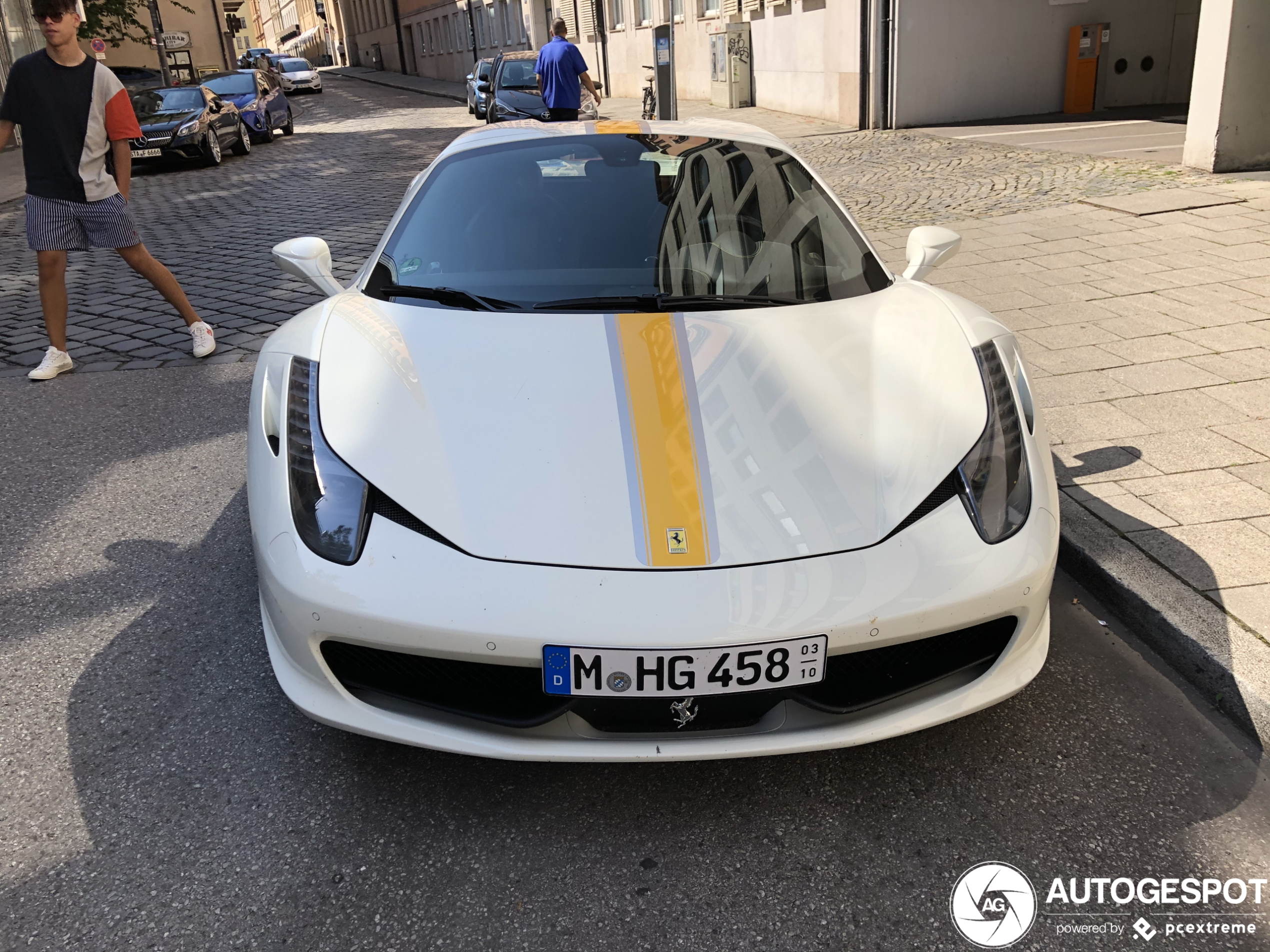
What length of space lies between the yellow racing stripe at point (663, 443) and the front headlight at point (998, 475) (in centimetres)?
60

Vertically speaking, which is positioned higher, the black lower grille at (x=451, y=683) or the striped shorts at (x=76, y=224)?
the striped shorts at (x=76, y=224)

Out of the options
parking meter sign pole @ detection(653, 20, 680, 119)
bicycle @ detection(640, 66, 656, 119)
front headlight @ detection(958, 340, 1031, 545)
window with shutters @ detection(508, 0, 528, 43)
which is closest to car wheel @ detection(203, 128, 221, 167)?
parking meter sign pole @ detection(653, 20, 680, 119)

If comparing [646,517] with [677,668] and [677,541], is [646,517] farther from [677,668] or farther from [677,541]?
[677,668]

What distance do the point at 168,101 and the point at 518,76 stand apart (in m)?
5.79

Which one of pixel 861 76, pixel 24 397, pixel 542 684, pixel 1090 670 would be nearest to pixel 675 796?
pixel 542 684

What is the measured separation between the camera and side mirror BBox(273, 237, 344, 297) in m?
3.36

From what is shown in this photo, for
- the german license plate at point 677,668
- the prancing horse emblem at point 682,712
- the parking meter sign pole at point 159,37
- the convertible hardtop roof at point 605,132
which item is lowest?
the prancing horse emblem at point 682,712

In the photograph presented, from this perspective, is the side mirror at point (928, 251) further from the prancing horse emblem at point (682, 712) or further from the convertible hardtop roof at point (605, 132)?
the prancing horse emblem at point (682, 712)

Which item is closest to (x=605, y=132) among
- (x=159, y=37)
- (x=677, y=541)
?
(x=677, y=541)

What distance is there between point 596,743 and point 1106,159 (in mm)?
10726

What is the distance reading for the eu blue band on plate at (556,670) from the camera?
196 cm

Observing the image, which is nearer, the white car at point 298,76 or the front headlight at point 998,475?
the front headlight at point 998,475

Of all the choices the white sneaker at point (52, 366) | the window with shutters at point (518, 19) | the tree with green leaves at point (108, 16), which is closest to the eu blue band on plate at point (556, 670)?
the white sneaker at point (52, 366)

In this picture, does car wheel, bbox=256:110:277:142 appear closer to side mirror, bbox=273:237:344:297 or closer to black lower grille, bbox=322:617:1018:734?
side mirror, bbox=273:237:344:297
